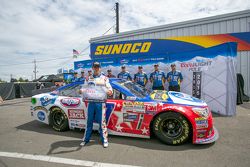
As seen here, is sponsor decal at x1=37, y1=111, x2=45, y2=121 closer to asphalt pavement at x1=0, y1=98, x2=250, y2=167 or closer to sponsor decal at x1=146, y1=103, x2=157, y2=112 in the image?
asphalt pavement at x1=0, y1=98, x2=250, y2=167

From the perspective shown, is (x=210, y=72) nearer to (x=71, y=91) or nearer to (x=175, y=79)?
(x=175, y=79)

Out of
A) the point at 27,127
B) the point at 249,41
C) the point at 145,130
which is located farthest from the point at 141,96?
the point at 249,41

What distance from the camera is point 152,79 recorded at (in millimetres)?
7156

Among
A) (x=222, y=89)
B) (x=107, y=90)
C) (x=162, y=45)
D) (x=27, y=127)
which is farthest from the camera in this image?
(x=162, y=45)

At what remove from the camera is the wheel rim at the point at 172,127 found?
343cm

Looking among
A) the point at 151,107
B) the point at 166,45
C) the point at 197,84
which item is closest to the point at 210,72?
the point at 197,84

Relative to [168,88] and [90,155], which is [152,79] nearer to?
[168,88]

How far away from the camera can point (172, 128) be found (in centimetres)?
349

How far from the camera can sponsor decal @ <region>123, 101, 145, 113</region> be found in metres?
3.55

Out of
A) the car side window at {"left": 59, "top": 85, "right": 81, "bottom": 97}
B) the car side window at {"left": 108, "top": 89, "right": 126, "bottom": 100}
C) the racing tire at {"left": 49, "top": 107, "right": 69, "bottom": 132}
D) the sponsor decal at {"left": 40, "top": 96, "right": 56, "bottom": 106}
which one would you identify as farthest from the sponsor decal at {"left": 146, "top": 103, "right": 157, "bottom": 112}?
the sponsor decal at {"left": 40, "top": 96, "right": 56, "bottom": 106}

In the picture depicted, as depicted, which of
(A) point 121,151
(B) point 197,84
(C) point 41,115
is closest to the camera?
(A) point 121,151

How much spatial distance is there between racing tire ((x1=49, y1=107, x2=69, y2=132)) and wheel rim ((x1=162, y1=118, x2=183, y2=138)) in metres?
2.35

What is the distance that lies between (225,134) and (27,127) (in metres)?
5.14

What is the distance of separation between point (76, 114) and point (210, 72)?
5014 millimetres
